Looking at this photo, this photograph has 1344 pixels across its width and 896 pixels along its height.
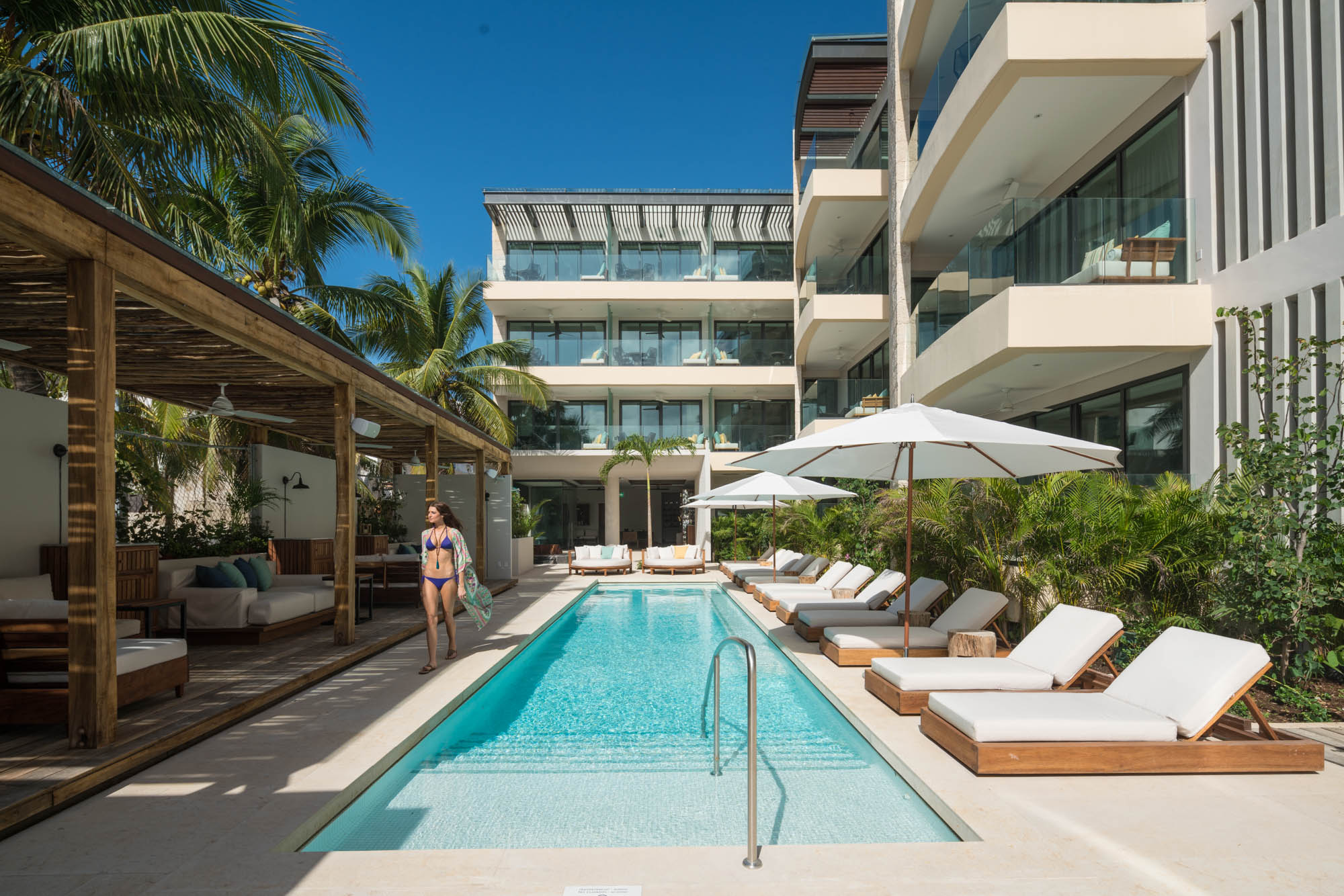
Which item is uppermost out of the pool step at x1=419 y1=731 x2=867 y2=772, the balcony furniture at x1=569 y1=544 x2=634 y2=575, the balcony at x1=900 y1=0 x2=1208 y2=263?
the balcony at x1=900 y1=0 x2=1208 y2=263

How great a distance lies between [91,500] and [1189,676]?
6558 mm

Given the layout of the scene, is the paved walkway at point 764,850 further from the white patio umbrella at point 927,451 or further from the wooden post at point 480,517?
the wooden post at point 480,517

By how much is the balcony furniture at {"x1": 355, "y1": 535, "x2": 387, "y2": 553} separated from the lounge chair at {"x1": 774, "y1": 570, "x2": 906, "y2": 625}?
9020 millimetres

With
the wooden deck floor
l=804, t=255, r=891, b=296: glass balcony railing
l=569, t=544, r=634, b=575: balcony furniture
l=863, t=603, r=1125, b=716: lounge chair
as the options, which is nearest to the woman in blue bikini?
the wooden deck floor

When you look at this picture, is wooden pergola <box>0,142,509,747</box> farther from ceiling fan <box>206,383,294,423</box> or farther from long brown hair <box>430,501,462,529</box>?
long brown hair <box>430,501,462,529</box>

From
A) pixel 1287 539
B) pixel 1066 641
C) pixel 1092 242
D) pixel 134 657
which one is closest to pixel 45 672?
pixel 134 657

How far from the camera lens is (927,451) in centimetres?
840

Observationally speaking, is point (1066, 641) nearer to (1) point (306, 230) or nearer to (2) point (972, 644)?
(2) point (972, 644)

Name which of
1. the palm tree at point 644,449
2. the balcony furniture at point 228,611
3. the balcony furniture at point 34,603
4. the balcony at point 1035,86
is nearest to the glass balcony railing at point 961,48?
the balcony at point 1035,86

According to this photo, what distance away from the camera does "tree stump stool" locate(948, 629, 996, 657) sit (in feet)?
22.6

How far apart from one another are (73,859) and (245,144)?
26.0ft

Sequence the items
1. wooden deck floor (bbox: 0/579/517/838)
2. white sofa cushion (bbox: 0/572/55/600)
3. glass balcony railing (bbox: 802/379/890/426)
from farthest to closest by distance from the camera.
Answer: glass balcony railing (bbox: 802/379/890/426)
white sofa cushion (bbox: 0/572/55/600)
wooden deck floor (bbox: 0/579/517/838)

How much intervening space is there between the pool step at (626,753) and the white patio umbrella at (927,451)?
1804mm

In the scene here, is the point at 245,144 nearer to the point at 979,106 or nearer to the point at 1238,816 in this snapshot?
the point at 979,106
